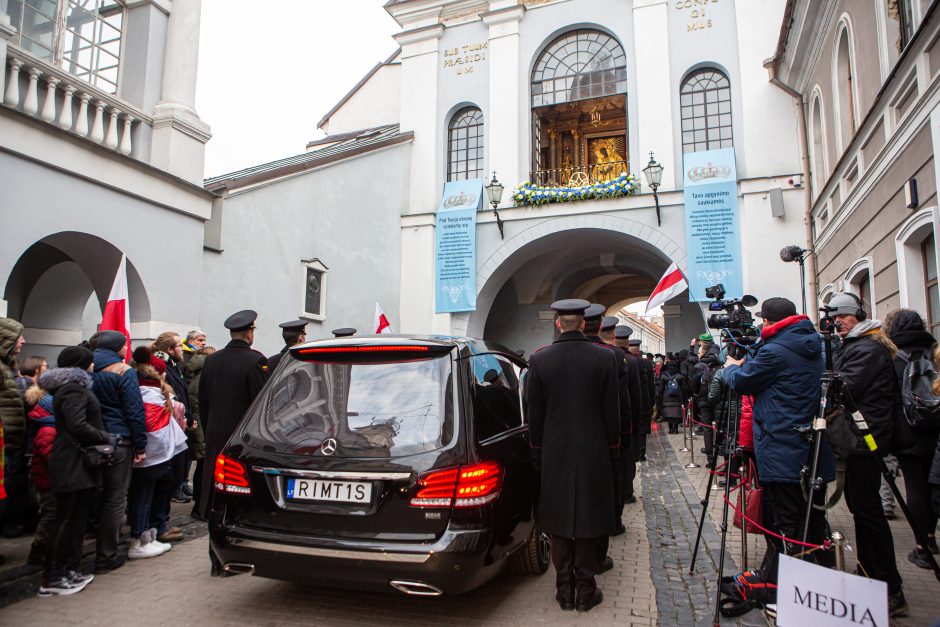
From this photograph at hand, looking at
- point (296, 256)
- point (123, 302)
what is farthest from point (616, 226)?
point (123, 302)

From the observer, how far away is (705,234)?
1513 cm

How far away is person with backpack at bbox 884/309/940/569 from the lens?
4.03 metres

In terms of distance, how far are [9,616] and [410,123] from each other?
16452 mm

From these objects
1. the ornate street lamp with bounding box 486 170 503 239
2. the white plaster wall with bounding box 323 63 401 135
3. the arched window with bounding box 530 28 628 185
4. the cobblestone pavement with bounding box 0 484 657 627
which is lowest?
the cobblestone pavement with bounding box 0 484 657 627

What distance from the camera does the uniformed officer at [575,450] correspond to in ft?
12.3

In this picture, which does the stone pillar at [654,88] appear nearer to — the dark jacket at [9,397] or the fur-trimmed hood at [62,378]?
the fur-trimmed hood at [62,378]

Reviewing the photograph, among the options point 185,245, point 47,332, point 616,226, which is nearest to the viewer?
point 185,245

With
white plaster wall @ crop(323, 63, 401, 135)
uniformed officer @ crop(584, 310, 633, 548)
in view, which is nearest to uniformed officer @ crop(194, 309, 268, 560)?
uniformed officer @ crop(584, 310, 633, 548)

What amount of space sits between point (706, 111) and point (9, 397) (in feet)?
52.3

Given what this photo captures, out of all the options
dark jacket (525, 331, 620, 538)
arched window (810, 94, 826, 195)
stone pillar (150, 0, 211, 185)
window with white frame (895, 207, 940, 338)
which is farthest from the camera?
arched window (810, 94, 826, 195)

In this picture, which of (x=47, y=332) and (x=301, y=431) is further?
(x=47, y=332)

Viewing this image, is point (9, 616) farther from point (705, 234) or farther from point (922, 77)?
point (705, 234)

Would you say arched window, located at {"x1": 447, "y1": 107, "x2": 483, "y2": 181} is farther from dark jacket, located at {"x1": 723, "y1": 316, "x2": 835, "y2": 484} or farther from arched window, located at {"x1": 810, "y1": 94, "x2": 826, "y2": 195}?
dark jacket, located at {"x1": 723, "y1": 316, "x2": 835, "y2": 484}

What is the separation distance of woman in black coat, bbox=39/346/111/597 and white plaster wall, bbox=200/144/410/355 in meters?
6.57
